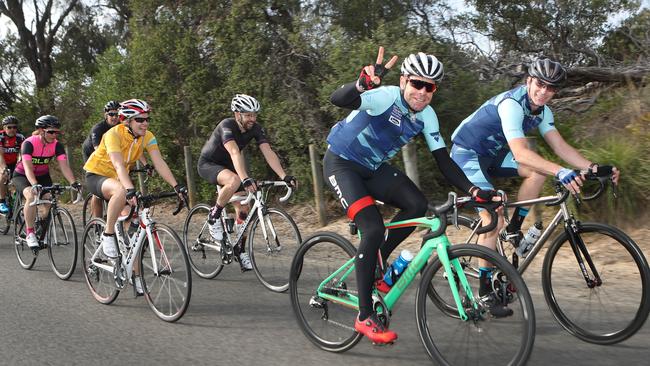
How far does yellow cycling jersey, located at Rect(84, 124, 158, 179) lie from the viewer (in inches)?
228

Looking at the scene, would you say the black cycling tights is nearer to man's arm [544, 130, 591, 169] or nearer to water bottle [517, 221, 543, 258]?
water bottle [517, 221, 543, 258]

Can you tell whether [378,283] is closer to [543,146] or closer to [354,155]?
[354,155]

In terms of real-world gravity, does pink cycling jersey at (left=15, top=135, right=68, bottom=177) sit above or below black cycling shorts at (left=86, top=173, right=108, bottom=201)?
above

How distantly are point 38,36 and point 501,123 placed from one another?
28.3 meters

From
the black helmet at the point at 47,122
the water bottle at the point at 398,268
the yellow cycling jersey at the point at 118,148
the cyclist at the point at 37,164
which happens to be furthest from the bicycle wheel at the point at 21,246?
the water bottle at the point at 398,268

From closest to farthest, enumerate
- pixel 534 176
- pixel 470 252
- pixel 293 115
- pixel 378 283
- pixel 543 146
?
pixel 470 252
pixel 378 283
pixel 534 176
pixel 543 146
pixel 293 115

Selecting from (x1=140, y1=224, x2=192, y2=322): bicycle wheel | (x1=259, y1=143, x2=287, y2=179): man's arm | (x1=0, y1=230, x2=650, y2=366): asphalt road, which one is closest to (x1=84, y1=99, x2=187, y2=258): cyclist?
(x1=140, y1=224, x2=192, y2=322): bicycle wheel

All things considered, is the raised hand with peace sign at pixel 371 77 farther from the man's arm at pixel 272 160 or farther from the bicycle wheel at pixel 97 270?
the bicycle wheel at pixel 97 270

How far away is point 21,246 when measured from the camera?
26.5 ft

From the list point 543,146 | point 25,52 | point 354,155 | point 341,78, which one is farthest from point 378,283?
point 25,52

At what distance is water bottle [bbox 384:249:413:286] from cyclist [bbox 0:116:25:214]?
8350 millimetres

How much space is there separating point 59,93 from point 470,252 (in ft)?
62.8

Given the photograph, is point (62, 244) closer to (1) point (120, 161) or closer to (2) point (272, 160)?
Answer: (1) point (120, 161)

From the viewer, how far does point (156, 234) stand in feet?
17.5
